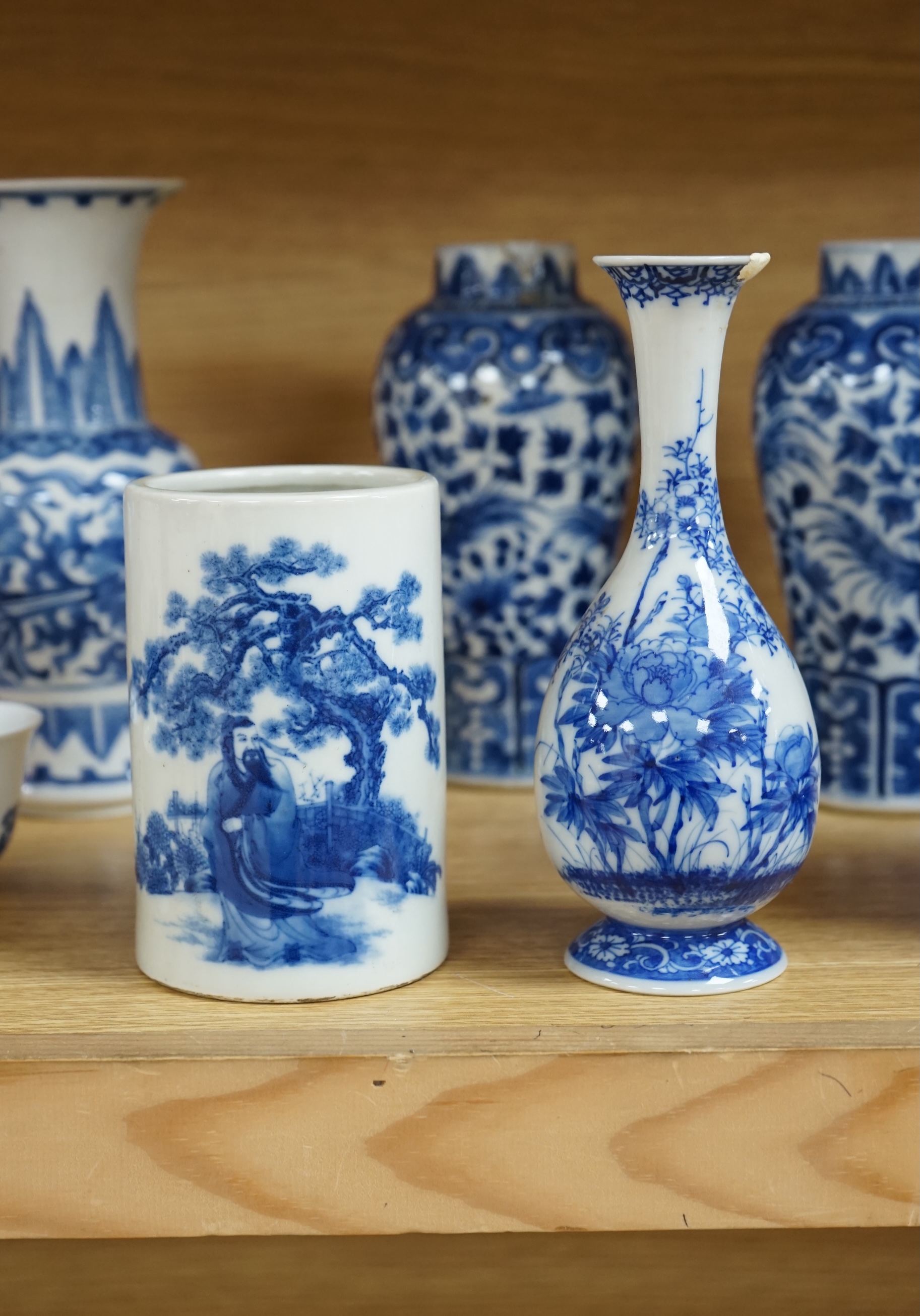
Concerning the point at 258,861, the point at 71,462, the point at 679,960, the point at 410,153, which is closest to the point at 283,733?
the point at 258,861

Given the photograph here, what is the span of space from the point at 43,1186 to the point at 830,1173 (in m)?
0.24

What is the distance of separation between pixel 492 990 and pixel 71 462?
32cm

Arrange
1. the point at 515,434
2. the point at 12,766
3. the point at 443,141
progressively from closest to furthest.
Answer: the point at 12,766
the point at 515,434
the point at 443,141

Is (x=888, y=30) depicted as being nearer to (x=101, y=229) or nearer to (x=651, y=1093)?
(x=101, y=229)

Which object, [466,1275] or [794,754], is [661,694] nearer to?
[794,754]

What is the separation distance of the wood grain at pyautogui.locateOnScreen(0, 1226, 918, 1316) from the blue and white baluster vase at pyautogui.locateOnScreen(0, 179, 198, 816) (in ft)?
1.01

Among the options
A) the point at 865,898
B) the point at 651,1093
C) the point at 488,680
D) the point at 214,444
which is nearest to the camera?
the point at 651,1093

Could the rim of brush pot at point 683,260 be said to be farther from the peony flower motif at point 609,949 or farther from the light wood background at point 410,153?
the light wood background at point 410,153

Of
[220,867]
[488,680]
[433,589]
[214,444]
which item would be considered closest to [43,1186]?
[220,867]

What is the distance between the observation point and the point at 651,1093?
1.59 ft

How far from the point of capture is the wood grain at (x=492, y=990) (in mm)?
487

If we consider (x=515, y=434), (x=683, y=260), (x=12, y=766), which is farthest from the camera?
(x=515, y=434)

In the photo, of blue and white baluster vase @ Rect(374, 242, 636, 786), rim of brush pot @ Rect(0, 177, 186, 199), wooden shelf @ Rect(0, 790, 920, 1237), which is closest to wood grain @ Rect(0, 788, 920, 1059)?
wooden shelf @ Rect(0, 790, 920, 1237)

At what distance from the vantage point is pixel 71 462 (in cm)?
70
